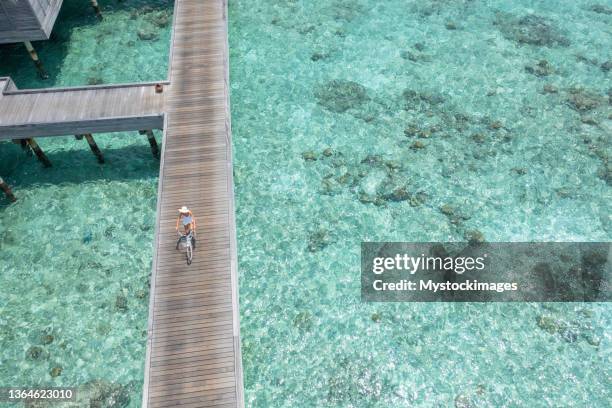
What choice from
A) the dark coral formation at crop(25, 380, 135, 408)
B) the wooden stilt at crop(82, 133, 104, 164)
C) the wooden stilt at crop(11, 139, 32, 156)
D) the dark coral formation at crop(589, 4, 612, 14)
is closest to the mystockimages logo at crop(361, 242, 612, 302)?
the dark coral formation at crop(25, 380, 135, 408)

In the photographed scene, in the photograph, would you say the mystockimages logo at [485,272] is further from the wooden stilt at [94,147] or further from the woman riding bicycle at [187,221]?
the wooden stilt at [94,147]

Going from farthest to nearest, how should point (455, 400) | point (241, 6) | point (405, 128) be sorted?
point (241, 6), point (405, 128), point (455, 400)

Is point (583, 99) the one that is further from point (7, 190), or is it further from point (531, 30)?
point (7, 190)

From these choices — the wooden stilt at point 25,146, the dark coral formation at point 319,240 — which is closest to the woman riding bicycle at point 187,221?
the dark coral formation at point 319,240

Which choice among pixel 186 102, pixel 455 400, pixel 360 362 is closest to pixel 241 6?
pixel 186 102

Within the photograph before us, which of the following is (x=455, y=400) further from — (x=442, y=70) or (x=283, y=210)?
(x=442, y=70)

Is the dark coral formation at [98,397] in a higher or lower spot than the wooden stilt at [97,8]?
lower

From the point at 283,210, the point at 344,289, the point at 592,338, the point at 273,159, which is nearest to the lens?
the point at 592,338
